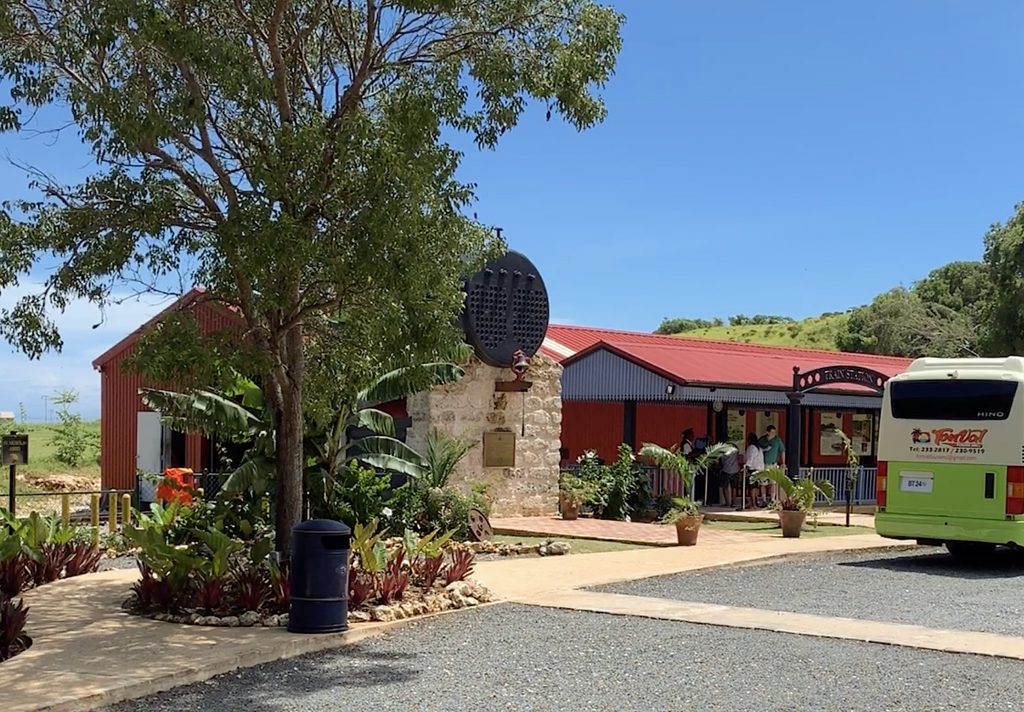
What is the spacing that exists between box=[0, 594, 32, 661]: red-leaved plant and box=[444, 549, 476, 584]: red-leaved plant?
157 inches

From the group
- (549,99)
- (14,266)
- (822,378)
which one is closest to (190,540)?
(14,266)

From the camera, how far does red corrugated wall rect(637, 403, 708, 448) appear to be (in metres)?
29.1

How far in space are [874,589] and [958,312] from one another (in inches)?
2258

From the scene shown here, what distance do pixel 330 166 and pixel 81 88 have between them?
2.07 meters

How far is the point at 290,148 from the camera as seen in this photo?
979 centimetres

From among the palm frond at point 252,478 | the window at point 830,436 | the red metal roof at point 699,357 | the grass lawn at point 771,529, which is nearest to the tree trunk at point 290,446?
the palm frond at point 252,478

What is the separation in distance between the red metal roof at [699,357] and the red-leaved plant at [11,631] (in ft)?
50.0

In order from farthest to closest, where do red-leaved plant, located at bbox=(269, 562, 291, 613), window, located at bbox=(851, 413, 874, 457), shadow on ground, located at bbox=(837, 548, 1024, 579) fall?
window, located at bbox=(851, 413, 874, 457), shadow on ground, located at bbox=(837, 548, 1024, 579), red-leaved plant, located at bbox=(269, 562, 291, 613)

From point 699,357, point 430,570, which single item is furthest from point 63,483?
point 430,570

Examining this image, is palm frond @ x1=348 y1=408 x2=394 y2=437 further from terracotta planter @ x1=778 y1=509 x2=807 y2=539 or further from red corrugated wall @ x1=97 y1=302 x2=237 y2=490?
red corrugated wall @ x1=97 y1=302 x2=237 y2=490

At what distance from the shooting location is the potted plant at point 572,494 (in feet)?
67.1

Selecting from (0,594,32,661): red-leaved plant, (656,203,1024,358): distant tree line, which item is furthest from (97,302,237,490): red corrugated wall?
(656,203,1024,358): distant tree line

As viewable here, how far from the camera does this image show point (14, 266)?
10523mm

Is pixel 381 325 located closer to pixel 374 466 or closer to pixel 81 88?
pixel 81 88
